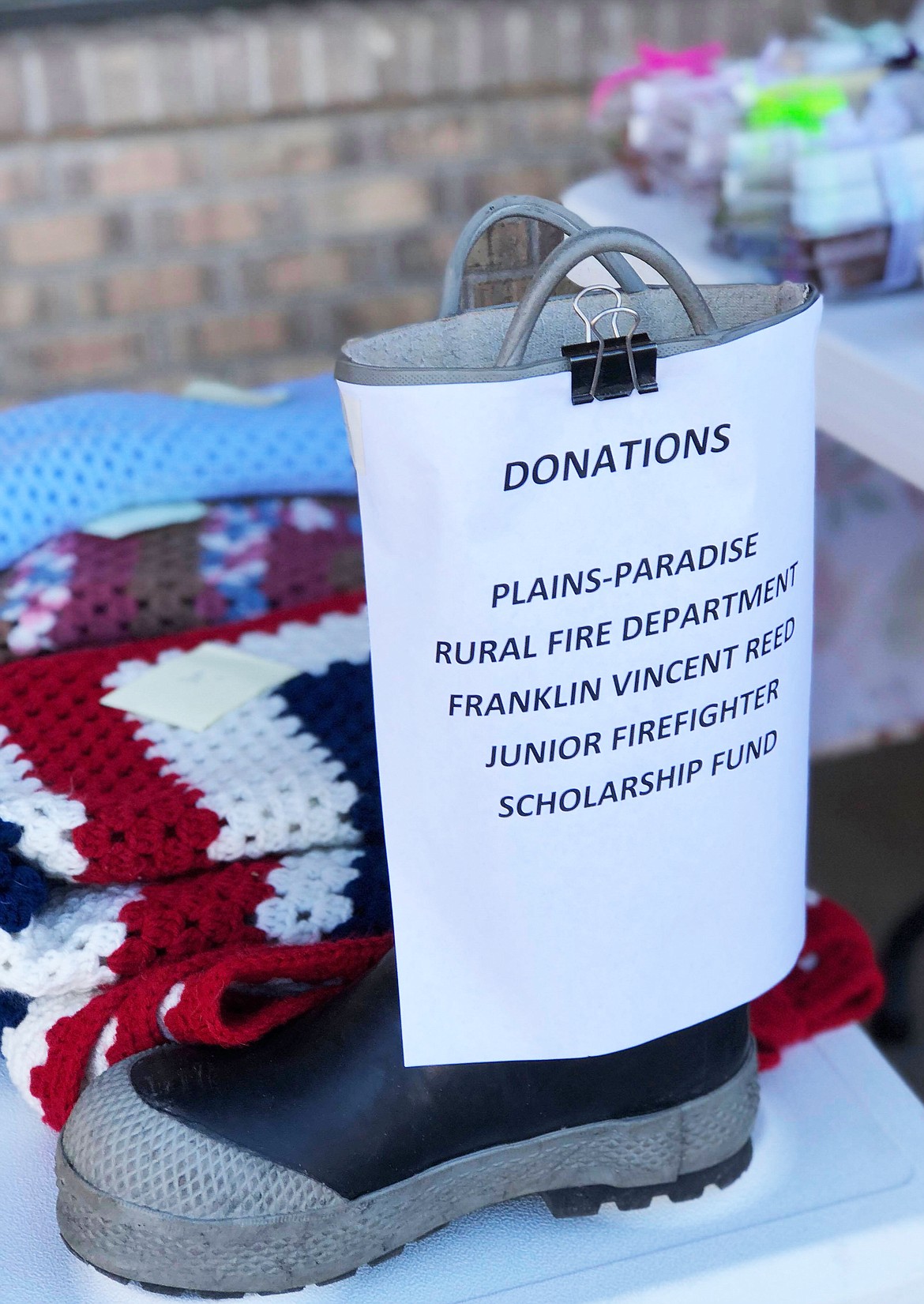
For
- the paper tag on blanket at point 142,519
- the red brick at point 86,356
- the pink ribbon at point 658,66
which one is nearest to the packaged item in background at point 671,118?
the pink ribbon at point 658,66

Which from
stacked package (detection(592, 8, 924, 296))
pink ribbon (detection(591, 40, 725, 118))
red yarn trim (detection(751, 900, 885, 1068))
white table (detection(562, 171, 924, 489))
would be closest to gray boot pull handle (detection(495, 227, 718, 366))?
white table (detection(562, 171, 924, 489))

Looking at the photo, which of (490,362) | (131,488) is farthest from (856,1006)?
(131,488)

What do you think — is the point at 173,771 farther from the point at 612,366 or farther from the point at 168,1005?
the point at 612,366

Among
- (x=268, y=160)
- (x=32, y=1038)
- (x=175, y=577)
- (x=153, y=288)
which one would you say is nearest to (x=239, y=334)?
(x=153, y=288)

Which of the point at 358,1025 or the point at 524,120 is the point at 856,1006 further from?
the point at 524,120

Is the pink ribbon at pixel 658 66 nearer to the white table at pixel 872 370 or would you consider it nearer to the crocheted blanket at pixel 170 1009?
the white table at pixel 872 370

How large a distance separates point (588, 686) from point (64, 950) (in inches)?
12.1

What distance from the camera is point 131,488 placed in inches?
42.8

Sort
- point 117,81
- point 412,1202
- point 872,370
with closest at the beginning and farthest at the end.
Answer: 1. point 412,1202
2. point 872,370
3. point 117,81

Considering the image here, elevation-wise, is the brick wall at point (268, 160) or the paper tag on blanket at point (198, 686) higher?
the brick wall at point (268, 160)

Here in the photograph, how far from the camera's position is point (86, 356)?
7.09 ft

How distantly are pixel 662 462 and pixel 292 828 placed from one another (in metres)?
0.33

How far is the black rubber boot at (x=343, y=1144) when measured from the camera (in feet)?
1.90

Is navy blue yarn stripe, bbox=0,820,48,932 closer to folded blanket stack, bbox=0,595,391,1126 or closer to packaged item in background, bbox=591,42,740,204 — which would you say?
folded blanket stack, bbox=0,595,391,1126
